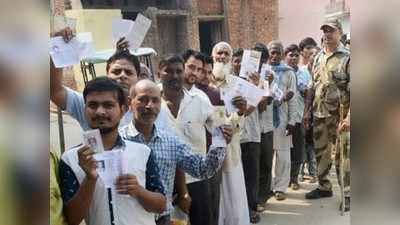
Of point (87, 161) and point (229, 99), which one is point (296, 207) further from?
point (87, 161)

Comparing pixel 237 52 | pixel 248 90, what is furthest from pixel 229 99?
pixel 237 52

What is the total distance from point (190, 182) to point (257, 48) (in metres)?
0.70

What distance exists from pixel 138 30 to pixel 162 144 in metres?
0.45

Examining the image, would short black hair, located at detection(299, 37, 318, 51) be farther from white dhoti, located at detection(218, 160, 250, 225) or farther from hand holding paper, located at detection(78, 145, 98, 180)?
hand holding paper, located at detection(78, 145, 98, 180)

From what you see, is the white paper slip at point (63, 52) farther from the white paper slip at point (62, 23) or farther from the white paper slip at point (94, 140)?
the white paper slip at point (94, 140)

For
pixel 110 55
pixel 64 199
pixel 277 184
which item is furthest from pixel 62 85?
pixel 277 184

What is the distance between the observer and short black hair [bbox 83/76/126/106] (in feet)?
5.53

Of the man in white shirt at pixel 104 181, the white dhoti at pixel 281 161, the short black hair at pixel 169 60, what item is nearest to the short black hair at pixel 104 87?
the man in white shirt at pixel 104 181

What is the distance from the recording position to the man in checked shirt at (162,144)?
1920mm

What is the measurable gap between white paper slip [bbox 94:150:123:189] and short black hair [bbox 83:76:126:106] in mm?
186

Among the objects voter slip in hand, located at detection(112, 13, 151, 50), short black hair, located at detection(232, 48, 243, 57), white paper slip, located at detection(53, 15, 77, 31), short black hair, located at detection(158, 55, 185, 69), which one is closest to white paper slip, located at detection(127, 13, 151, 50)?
voter slip in hand, located at detection(112, 13, 151, 50)

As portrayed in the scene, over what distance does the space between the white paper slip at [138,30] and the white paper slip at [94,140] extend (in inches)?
21.6

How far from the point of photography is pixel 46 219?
1271 millimetres

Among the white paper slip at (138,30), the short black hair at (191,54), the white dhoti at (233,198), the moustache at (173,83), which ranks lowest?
the white dhoti at (233,198)
